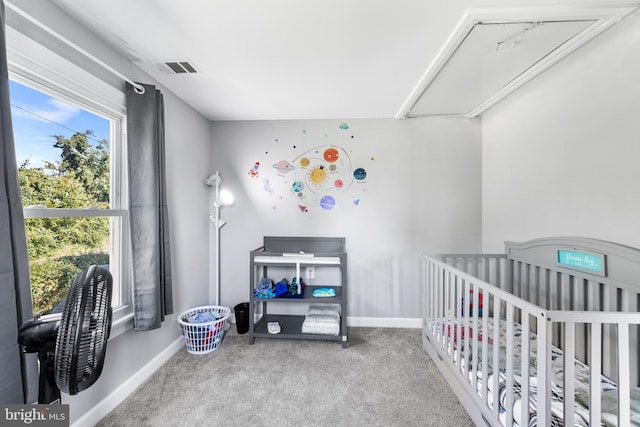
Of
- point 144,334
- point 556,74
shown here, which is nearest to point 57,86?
point 144,334

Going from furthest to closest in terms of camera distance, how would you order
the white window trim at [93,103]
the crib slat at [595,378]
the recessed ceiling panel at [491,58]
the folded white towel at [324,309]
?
the folded white towel at [324,309], the recessed ceiling panel at [491,58], the white window trim at [93,103], the crib slat at [595,378]

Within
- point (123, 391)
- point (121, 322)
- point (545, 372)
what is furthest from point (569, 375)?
point (123, 391)

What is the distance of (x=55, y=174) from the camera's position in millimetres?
1359

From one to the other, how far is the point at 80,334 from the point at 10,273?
535mm

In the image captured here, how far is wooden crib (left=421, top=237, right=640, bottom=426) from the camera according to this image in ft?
3.04

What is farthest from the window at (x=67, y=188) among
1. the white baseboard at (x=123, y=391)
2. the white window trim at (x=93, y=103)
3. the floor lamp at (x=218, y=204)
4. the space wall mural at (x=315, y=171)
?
the space wall mural at (x=315, y=171)

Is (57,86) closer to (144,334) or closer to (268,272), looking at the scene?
(144,334)

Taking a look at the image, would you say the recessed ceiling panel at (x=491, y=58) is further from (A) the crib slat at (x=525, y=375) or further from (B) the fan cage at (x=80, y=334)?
(B) the fan cage at (x=80, y=334)

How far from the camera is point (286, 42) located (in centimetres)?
150

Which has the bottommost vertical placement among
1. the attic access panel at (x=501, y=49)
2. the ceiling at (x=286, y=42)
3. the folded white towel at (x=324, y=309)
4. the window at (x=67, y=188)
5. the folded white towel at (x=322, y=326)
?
the folded white towel at (x=322, y=326)

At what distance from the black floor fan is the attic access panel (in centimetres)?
198

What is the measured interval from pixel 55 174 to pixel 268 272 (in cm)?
181

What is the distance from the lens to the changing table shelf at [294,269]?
228 centimetres

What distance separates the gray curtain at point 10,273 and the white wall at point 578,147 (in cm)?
280
